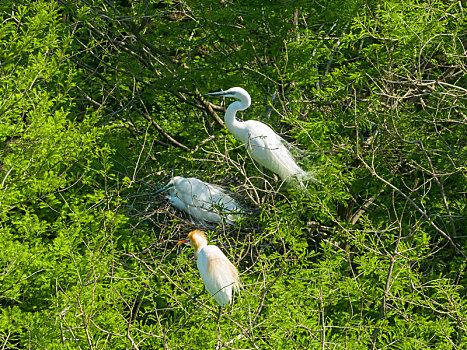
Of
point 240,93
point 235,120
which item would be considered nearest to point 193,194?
point 235,120

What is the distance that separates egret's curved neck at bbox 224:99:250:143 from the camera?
5422 millimetres

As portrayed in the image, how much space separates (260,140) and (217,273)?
4.94 ft

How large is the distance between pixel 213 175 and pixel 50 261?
157 centimetres

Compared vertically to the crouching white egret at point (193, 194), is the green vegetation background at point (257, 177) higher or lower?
higher

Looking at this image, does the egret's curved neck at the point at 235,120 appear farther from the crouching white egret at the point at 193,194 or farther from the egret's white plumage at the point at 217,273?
the egret's white plumage at the point at 217,273

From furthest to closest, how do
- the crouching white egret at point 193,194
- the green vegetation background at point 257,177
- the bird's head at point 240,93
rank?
the crouching white egret at point 193,194 < the bird's head at point 240,93 < the green vegetation background at point 257,177

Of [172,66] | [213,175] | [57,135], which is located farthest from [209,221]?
[57,135]

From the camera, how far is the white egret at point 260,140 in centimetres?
537

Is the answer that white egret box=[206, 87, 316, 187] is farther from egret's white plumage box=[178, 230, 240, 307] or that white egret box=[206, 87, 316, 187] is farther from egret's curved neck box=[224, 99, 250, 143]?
egret's white plumage box=[178, 230, 240, 307]

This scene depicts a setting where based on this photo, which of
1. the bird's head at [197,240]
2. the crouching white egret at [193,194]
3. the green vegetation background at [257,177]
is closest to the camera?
the green vegetation background at [257,177]

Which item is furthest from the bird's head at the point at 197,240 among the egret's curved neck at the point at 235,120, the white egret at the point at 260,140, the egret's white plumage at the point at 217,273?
the egret's curved neck at the point at 235,120

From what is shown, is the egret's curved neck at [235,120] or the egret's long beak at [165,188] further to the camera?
the egret's long beak at [165,188]

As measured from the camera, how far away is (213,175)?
5645 mm

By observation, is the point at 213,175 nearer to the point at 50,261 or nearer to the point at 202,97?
the point at 202,97
